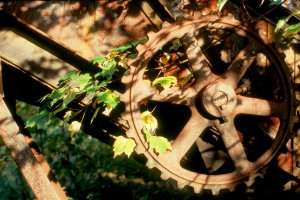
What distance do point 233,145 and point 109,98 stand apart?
Result: 0.99 m

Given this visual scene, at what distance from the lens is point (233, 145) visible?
2947 mm

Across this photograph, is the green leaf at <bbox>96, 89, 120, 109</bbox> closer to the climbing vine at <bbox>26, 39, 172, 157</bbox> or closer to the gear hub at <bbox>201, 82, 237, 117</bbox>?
the climbing vine at <bbox>26, 39, 172, 157</bbox>


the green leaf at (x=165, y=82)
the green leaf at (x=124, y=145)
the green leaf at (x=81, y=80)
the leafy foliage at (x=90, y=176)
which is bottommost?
the leafy foliage at (x=90, y=176)

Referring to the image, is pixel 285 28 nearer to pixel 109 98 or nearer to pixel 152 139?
pixel 152 139

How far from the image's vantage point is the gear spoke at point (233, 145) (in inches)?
114

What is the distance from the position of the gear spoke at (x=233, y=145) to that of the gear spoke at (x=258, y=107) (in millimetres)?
129

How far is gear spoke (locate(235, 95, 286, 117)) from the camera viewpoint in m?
2.90

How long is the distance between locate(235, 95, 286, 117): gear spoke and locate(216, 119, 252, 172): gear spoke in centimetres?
13

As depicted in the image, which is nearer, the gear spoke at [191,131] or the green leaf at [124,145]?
the green leaf at [124,145]

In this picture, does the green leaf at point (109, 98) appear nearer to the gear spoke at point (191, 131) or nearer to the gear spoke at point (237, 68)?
the gear spoke at point (191, 131)

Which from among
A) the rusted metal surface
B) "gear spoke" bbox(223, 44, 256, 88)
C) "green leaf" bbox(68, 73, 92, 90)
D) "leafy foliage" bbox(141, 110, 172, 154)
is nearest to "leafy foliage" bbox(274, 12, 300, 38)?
the rusted metal surface

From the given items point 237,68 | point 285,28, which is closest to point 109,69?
point 237,68

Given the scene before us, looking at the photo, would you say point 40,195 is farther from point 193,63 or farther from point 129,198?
point 129,198

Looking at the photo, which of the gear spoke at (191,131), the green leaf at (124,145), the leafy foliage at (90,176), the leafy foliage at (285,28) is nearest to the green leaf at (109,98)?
the green leaf at (124,145)
